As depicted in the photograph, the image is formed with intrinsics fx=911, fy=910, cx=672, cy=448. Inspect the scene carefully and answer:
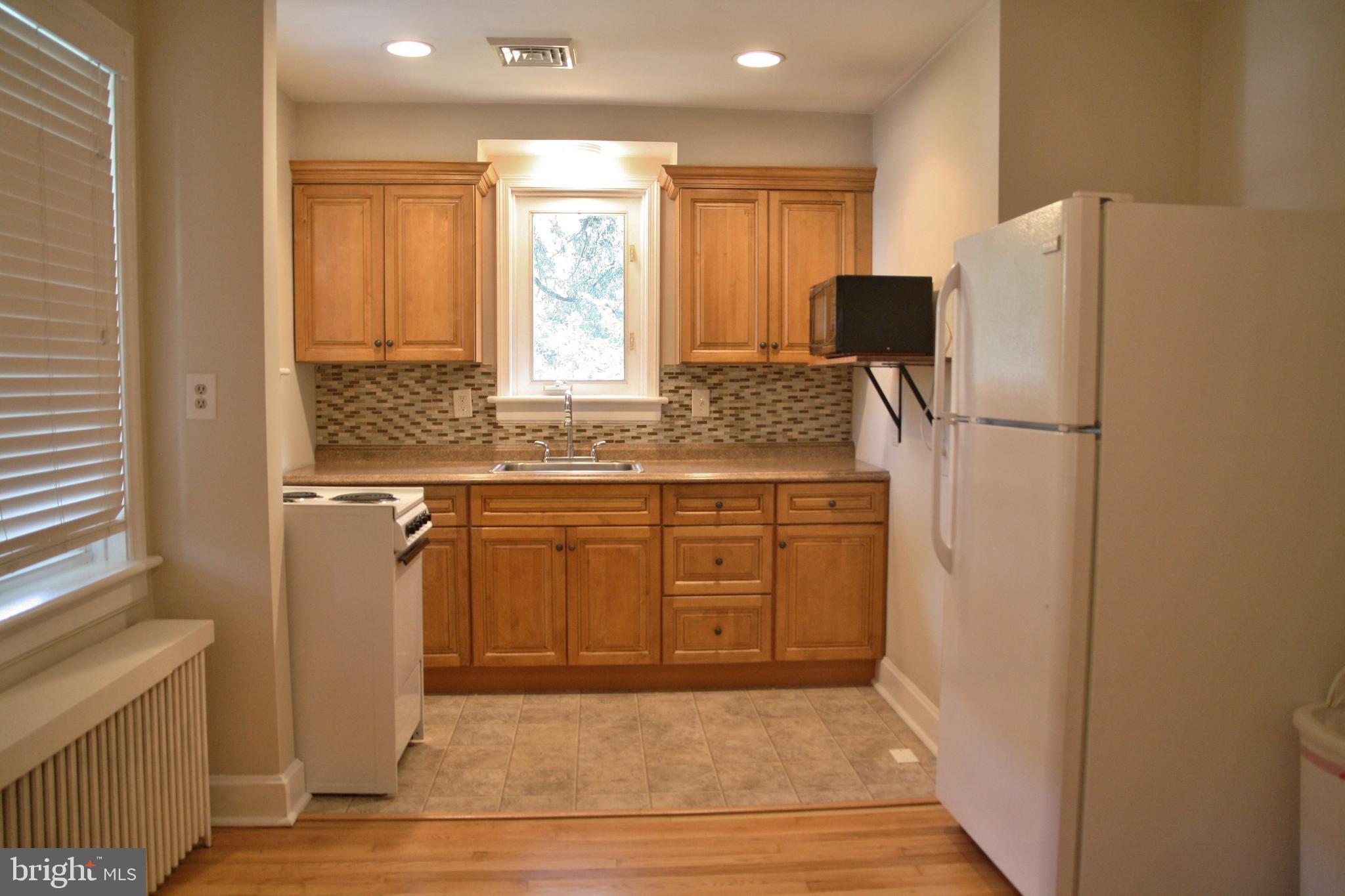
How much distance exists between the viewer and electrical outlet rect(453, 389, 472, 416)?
167 inches

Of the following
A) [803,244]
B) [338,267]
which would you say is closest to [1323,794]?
[803,244]

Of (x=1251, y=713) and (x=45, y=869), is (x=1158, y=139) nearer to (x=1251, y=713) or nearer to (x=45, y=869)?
(x=1251, y=713)

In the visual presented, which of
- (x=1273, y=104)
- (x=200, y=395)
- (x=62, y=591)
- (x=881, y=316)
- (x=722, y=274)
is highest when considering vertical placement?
(x=1273, y=104)

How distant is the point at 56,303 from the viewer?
2.08m

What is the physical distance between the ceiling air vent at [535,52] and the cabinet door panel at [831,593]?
2.05 meters

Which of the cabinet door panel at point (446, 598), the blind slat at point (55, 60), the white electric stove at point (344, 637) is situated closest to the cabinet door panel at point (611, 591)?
the cabinet door panel at point (446, 598)

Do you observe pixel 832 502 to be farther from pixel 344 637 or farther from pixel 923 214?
pixel 344 637

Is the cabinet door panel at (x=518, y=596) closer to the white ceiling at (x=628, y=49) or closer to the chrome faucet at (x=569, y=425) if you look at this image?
the chrome faucet at (x=569, y=425)

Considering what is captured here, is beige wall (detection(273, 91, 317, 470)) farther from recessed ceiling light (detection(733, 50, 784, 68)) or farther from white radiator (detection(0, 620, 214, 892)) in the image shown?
recessed ceiling light (detection(733, 50, 784, 68))

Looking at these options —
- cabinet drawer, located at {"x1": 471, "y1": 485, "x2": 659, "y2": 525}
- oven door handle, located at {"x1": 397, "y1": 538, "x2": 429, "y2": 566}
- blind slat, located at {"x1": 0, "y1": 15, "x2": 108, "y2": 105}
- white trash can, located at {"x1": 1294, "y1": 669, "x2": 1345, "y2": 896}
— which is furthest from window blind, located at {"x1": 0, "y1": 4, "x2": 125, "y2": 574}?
white trash can, located at {"x1": 1294, "y1": 669, "x2": 1345, "y2": 896}

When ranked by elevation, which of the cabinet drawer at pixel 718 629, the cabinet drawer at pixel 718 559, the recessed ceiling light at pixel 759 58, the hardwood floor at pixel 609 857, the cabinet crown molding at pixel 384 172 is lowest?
the hardwood floor at pixel 609 857

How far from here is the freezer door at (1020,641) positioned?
2.00 m

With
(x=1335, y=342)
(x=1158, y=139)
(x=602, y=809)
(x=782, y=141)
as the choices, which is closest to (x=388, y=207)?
(x=782, y=141)

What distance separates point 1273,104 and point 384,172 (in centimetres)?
324
